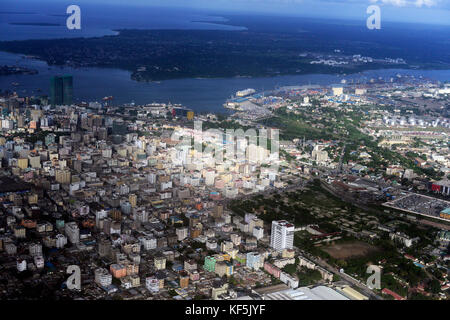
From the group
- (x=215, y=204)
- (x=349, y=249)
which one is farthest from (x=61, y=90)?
(x=349, y=249)

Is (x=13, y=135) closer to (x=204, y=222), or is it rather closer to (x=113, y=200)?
(x=113, y=200)

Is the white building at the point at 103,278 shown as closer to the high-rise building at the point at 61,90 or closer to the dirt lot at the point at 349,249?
the dirt lot at the point at 349,249

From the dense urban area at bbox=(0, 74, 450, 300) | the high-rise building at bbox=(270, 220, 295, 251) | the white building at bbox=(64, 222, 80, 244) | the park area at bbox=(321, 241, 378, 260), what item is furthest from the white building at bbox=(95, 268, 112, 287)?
the park area at bbox=(321, 241, 378, 260)

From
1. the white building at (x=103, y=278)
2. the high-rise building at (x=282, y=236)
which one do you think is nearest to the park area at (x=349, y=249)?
the high-rise building at (x=282, y=236)

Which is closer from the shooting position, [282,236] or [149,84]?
[282,236]

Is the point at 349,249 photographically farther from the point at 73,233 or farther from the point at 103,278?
the point at 73,233

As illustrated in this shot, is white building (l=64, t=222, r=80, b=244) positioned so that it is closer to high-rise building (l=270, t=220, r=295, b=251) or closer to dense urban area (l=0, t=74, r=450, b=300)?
dense urban area (l=0, t=74, r=450, b=300)

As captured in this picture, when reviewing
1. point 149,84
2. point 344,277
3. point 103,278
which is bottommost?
point 344,277
